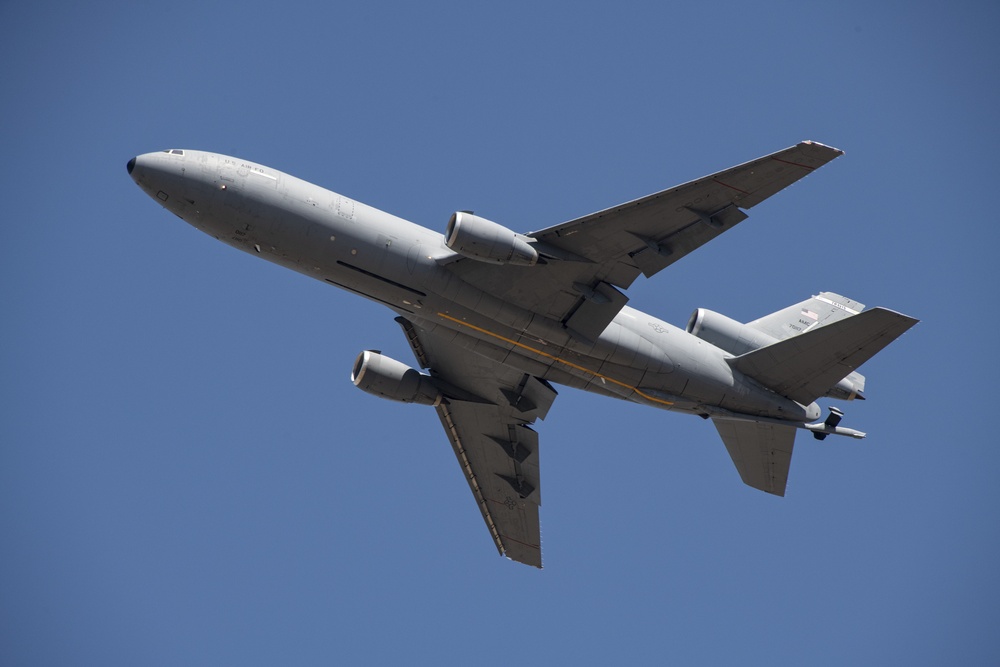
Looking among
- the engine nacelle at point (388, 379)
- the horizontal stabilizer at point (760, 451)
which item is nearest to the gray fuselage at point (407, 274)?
the horizontal stabilizer at point (760, 451)

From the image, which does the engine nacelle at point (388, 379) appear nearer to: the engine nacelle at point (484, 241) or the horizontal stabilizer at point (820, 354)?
the engine nacelle at point (484, 241)

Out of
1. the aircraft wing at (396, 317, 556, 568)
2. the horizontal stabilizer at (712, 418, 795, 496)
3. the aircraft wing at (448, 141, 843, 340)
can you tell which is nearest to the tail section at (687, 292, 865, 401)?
the horizontal stabilizer at (712, 418, 795, 496)

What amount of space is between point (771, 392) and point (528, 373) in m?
9.20

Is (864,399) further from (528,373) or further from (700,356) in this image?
(528,373)

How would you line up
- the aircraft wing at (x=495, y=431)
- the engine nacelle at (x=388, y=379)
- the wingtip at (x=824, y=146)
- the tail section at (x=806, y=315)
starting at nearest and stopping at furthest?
1. the wingtip at (x=824, y=146)
2. the engine nacelle at (x=388, y=379)
3. the tail section at (x=806, y=315)
4. the aircraft wing at (x=495, y=431)

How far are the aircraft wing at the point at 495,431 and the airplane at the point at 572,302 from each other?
0.16m

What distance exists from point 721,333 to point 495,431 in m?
11.2

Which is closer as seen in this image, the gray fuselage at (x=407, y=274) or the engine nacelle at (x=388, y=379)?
the gray fuselage at (x=407, y=274)

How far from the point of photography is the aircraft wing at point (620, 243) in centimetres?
3622

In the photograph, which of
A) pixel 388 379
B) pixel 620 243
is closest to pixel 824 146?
pixel 620 243

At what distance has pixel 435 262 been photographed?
124 feet

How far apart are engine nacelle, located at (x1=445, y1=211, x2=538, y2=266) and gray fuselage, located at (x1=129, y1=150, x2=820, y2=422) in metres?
1.60

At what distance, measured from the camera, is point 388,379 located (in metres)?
44.3

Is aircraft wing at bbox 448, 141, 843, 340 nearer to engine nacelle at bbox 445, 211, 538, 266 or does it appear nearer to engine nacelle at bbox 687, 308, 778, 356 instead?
engine nacelle at bbox 445, 211, 538, 266
